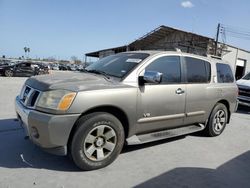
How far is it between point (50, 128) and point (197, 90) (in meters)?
3.11

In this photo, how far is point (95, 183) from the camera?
3566mm

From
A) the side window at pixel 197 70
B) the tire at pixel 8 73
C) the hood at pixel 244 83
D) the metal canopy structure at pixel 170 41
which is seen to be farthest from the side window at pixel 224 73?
the tire at pixel 8 73

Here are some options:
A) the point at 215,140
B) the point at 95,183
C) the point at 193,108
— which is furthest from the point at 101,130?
the point at 215,140

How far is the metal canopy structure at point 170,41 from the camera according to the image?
89.3 ft

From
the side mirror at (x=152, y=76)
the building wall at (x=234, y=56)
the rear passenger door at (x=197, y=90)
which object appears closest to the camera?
the side mirror at (x=152, y=76)

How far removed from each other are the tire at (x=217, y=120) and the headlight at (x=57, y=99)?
140 inches

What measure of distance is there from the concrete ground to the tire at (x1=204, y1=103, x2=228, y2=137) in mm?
490

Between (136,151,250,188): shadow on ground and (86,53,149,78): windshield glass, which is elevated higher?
(86,53,149,78): windshield glass

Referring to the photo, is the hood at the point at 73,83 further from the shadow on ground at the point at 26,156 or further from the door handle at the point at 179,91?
the door handle at the point at 179,91

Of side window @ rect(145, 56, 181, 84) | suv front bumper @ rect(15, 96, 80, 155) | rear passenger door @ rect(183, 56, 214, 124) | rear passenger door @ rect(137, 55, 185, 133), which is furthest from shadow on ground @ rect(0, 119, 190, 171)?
side window @ rect(145, 56, 181, 84)

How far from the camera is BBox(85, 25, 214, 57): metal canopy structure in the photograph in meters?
27.2

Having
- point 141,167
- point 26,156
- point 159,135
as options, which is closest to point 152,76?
point 159,135

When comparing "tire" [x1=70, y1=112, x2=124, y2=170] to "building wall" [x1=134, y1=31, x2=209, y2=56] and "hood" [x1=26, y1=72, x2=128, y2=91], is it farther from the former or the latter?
"building wall" [x1=134, y1=31, x2=209, y2=56]

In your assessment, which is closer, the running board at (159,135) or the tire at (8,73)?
the running board at (159,135)
